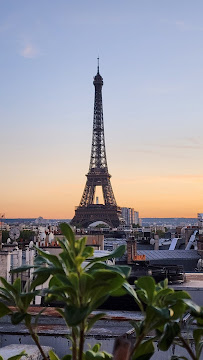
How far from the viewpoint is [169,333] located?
2.43 m

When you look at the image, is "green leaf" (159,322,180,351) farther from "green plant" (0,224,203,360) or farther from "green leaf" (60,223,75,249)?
"green leaf" (60,223,75,249)

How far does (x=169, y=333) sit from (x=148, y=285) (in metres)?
0.28

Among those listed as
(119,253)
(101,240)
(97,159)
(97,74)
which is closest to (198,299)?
(119,253)

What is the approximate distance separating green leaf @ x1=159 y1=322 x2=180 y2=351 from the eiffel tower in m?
115

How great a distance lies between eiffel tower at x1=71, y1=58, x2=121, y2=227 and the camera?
118 meters

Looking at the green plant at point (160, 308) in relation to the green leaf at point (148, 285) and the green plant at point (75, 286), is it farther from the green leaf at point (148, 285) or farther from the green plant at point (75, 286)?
the green plant at point (75, 286)

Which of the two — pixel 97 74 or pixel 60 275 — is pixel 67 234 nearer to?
pixel 60 275

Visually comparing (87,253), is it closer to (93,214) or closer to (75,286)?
(75,286)

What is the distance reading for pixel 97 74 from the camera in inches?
5251

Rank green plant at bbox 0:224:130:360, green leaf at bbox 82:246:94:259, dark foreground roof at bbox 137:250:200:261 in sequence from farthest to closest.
A: dark foreground roof at bbox 137:250:200:261
green leaf at bbox 82:246:94:259
green plant at bbox 0:224:130:360

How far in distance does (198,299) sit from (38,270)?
1478 centimetres

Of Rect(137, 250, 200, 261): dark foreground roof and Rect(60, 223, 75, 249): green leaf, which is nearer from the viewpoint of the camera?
Rect(60, 223, 75, 249): green leaf

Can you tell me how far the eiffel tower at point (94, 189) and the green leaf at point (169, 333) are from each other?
115162mm

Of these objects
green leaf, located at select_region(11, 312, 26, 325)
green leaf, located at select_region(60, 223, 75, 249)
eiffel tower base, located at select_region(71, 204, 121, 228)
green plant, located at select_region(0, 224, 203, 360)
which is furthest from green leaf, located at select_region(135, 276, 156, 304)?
eiffel tower base, located at select_region(71, 204, 121, 228)
